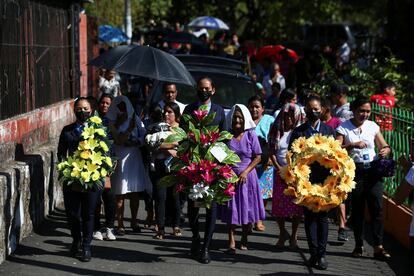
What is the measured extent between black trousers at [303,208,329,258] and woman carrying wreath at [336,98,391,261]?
3.03 feet

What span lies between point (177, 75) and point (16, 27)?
2135 mm

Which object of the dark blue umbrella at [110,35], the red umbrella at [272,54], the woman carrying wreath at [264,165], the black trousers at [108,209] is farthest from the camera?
the dark blue umbrella at [110,35]

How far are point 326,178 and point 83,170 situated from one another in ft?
8.38

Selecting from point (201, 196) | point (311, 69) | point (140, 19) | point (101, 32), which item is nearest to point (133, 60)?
point (201, 196)

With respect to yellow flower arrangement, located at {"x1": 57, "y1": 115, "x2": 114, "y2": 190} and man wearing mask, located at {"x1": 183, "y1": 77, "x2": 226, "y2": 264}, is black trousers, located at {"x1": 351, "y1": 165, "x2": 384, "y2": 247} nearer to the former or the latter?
man wearing mask, located at {"x1": 183, "y1": 77, "x2": 226, "y2": 264}

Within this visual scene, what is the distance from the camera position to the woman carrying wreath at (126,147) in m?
11.7

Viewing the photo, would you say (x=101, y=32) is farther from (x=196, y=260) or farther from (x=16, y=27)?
(x=196, y=260)

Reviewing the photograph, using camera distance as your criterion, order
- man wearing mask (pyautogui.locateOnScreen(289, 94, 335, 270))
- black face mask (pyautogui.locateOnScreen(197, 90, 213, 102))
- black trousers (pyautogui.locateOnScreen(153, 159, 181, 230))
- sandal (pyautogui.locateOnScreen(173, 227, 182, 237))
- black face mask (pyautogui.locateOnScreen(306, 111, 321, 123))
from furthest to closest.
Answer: sandal (pyautogui.locateOnScreen(173, 227, 182, 237)) → black trousers (pyautogui.locateOnScreen(153, 159, 181, 230)) → black face mask (pyautogui.locateOnScreen(197, 90, 213, 102)) → black face mask (pyautogui.locateOnScreen(306, 111, 321, 123)) → man wearing mask (pyautogui.locateOnScreen(289, 94, 335, 270))

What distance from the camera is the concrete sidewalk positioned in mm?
9961

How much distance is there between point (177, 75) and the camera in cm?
1205

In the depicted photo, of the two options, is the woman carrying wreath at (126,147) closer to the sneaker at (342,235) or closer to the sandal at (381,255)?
the sneaker at (342,235)

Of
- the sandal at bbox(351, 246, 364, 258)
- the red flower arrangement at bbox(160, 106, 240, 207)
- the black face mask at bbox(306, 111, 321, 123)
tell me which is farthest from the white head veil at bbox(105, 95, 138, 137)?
the sandal at bbox(351, 246, 364, 258)

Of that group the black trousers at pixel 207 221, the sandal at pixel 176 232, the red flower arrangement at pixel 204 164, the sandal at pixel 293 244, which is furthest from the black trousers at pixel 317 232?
the sandal at pixel 176 232

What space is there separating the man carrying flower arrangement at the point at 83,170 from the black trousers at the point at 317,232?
224 centimetres
